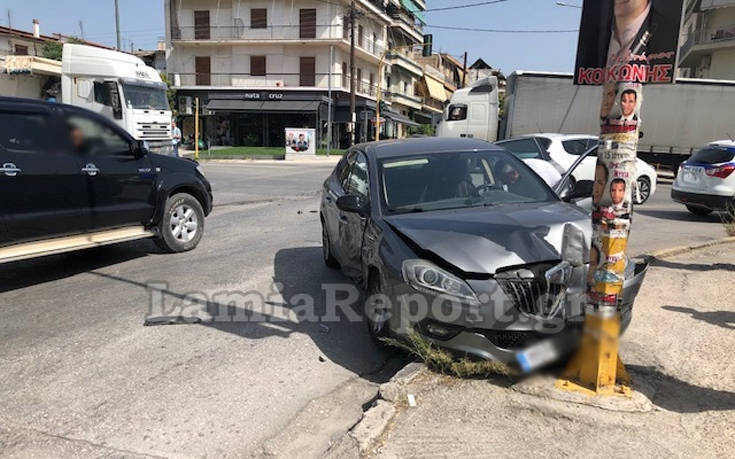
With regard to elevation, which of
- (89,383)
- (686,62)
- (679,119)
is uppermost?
(686,62)

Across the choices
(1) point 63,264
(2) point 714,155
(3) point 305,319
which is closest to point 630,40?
(3) point 305,319

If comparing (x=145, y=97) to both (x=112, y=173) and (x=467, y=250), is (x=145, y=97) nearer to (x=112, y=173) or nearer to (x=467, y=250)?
(x=112, y=173)

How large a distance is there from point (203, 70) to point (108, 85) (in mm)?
25553

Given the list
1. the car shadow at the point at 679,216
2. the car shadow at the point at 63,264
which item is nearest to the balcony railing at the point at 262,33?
the car shadow at the point at 679,216

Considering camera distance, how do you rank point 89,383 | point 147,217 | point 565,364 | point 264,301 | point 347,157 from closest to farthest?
point 565,364 → point 89,383 → point 264,301 → point 347,157 → point 147,217

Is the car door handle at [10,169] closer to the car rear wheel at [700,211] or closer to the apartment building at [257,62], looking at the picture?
the car rear wheel at [700,211]

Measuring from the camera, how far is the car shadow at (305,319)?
4.29 meters

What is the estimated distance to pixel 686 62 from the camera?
44.1 metres

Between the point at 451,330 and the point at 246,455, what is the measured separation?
1.43 meters

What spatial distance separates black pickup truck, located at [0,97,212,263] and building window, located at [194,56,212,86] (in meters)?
39.5

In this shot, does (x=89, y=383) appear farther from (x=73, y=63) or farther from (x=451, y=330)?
(x=73, y=63)

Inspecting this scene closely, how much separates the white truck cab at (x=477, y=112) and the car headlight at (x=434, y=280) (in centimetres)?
1800

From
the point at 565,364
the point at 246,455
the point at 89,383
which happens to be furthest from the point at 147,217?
the point at 565,364

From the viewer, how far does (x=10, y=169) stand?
5.51 metres
